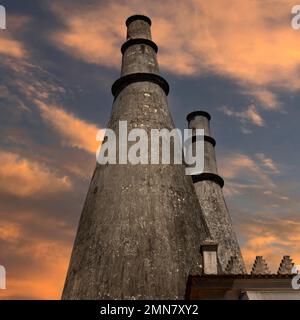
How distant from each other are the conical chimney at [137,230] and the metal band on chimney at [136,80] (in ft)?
4.39

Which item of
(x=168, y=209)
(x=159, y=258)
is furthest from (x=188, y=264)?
(x=168, y=209)

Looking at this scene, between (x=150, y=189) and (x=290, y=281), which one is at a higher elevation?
(x=150, y=189)

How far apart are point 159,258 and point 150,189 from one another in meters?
2.99

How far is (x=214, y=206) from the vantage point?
24.6 m

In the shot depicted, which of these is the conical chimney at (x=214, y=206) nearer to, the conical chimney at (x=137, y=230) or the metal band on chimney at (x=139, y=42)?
the conical chimney at (x=137, y=230)

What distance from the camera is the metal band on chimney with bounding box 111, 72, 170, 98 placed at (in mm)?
21578

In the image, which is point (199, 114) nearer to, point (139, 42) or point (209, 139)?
point (209, 139)

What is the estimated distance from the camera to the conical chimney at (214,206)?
909 inches

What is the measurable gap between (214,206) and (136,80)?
8.30 meters

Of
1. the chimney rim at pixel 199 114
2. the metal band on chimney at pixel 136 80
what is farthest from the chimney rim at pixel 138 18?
the chimney rim at pixel 199 114

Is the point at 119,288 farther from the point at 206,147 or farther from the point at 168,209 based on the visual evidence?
the point at 206,147

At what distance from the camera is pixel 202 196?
24859mm
